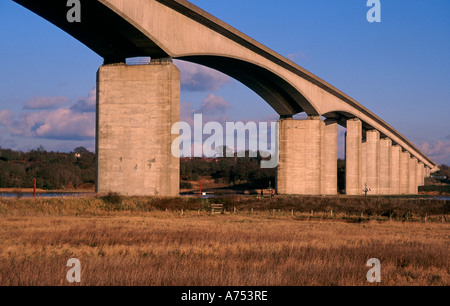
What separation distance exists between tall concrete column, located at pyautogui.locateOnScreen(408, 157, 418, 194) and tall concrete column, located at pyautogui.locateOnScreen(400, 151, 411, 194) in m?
2.26

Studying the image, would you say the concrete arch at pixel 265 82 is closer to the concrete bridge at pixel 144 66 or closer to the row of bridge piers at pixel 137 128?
the concrete bridge at pixel 144 66

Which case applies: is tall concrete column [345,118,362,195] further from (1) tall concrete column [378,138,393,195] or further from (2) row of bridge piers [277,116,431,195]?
(1) tall concrete column [378,138,393,195]

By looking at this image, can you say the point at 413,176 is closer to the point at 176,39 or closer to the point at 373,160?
the point at 373,160

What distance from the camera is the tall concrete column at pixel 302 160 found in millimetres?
59281

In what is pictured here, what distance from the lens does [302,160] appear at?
59.5m

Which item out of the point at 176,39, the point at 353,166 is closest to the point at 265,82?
the point at 176,39

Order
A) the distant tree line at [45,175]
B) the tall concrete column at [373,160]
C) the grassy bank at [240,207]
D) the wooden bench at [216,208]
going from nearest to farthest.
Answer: the grassy bank at [240,207]
the wooden bench at [216,208]
the tall concrete column at [373,160]
the distant tree line at [45,175]

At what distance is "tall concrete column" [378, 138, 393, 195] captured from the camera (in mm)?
85938

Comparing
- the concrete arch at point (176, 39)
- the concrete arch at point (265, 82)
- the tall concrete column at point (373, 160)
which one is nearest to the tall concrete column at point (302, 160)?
the concrete arch at point (265, 82)

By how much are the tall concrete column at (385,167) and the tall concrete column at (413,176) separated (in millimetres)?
21258

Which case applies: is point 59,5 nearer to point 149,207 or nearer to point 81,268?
point 149,207

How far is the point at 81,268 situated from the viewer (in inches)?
437
